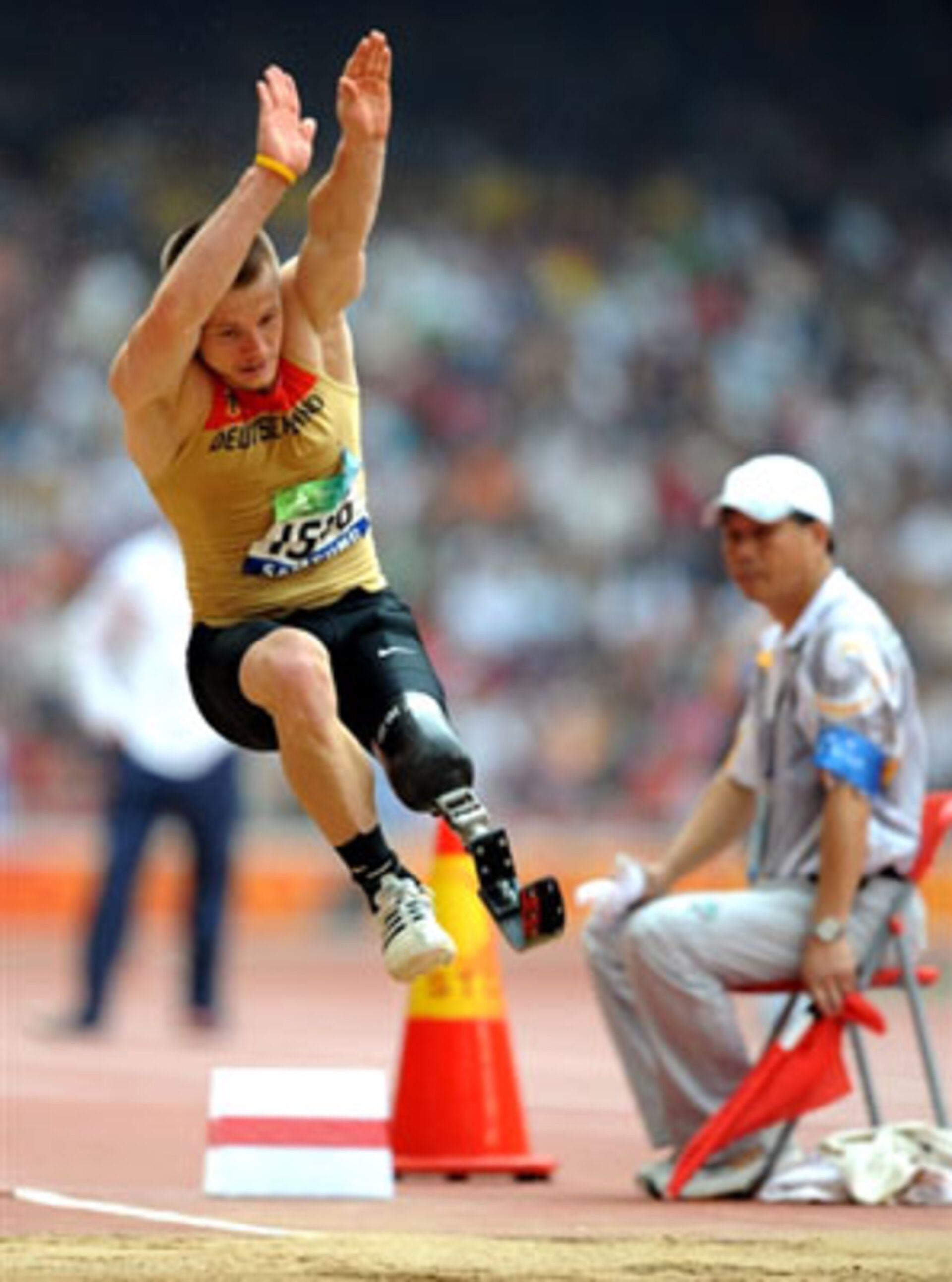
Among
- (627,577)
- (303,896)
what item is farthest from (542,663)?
(303,896)

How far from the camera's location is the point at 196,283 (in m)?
6.62

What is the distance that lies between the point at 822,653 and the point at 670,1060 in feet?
3.95

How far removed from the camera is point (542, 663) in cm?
1973

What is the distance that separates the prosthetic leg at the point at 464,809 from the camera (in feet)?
22.2

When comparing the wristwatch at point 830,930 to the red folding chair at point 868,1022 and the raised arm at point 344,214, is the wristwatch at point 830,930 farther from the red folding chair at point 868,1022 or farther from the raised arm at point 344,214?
the raised arm at point 344,214

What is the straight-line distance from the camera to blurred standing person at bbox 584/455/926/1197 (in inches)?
311

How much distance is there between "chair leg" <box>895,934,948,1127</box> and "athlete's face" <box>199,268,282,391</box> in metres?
2.51

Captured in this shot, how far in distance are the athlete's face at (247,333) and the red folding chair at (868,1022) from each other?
2333mm

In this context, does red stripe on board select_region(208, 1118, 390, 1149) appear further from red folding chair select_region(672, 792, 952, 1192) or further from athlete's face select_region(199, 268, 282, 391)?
athlete's face select_region(199, 268, 282, 391)

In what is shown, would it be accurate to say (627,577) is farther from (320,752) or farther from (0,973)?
(320,752)

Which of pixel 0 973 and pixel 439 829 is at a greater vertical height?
pixel 0 973

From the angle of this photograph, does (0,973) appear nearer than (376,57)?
No

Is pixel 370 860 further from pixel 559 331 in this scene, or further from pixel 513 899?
Result: pixel 559 331

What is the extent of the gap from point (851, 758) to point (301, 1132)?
5.90 ft
